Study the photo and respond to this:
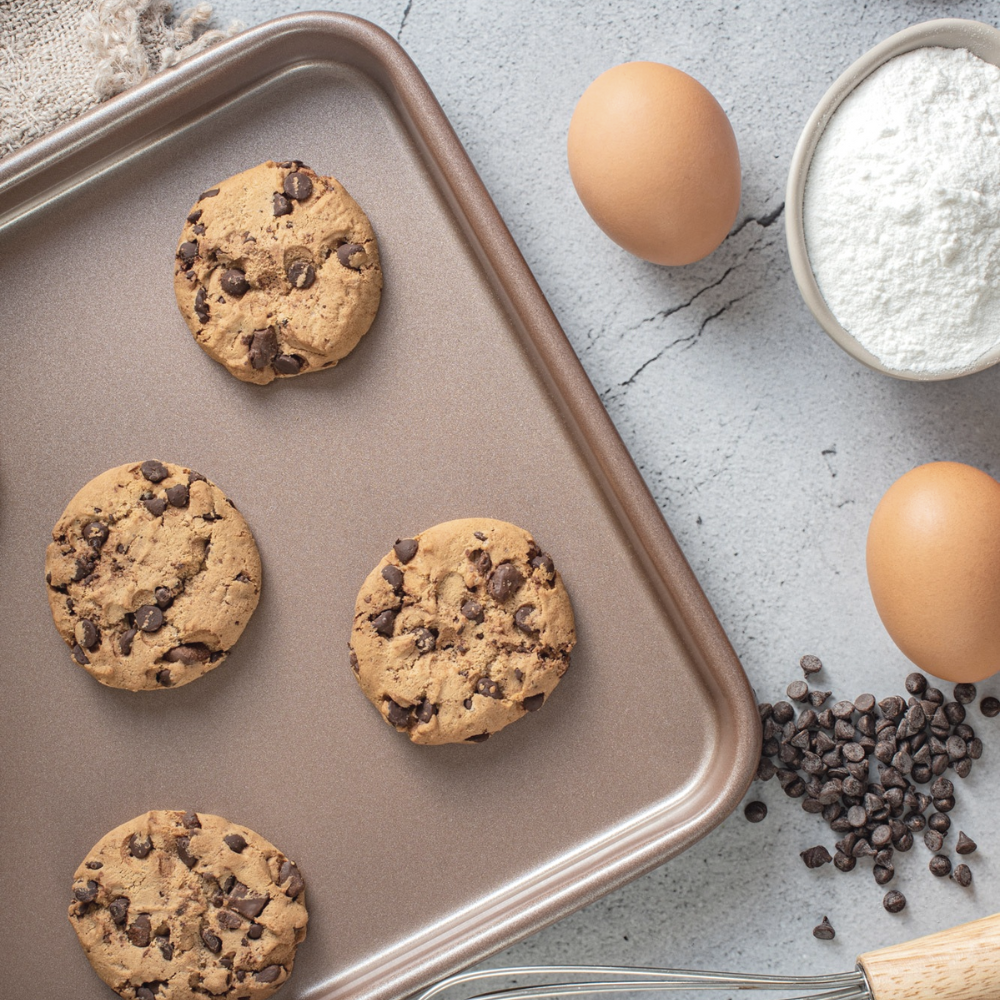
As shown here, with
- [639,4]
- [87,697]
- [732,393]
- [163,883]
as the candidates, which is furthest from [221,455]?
[639,4]

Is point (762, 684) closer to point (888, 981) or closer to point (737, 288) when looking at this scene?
point (888, 981)

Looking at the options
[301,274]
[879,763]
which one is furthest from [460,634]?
[879,763]

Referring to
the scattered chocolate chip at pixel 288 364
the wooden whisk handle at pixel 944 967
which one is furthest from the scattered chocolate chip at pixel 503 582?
the wooden whisk handle at pixel 944 967

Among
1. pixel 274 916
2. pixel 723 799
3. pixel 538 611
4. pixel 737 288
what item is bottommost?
pixel 723 799

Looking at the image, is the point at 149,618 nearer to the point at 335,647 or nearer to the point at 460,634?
the point at 335,647

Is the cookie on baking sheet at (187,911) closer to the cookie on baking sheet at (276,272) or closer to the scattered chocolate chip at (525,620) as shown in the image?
the scattered chocolate chip at (525,620)
